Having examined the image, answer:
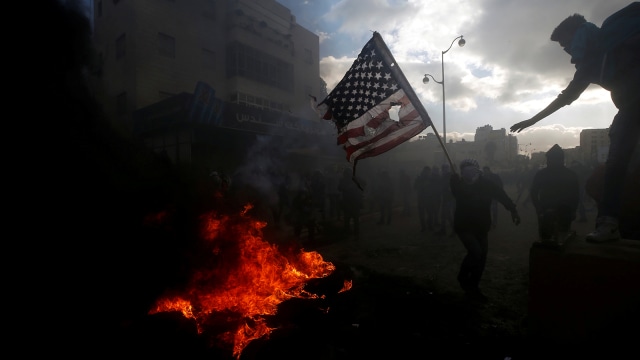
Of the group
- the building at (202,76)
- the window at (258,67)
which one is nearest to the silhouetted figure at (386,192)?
the building at (202,76)

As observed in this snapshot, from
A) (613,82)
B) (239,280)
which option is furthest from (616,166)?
(239,280)

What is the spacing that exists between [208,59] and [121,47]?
5.26 m

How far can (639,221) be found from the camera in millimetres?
3066

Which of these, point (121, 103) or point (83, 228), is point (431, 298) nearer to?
point (83, 228)

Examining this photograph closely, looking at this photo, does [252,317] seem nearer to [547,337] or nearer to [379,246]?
[547,337]

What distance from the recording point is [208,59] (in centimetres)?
2369

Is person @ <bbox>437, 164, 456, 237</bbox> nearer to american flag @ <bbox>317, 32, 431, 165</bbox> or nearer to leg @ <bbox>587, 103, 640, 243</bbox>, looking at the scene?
american flag @ <bbox>317, 32, 431, 165</bbox>

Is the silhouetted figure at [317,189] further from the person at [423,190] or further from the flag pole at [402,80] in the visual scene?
the flag pole at [402,80]

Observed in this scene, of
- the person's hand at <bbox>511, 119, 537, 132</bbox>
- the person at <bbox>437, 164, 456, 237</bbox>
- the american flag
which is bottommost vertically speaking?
the person at <bbox>437, 164, 456, 237</bbox>

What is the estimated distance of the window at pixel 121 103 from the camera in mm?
20378

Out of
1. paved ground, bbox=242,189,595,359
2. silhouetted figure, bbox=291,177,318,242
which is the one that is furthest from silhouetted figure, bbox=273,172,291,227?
paved ground, bbox=242,189,595,359

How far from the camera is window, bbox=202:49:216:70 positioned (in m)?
23.4

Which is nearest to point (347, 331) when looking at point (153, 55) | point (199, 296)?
point (199, 296)

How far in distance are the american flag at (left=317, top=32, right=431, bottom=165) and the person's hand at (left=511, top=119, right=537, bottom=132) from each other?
159 cm
